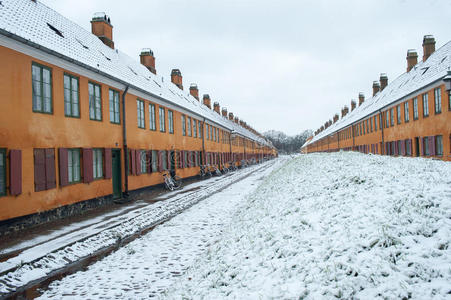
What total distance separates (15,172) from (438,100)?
22596mm

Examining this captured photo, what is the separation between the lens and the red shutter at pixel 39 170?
955 centimetres

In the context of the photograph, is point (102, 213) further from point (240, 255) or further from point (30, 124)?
point (240, 255)

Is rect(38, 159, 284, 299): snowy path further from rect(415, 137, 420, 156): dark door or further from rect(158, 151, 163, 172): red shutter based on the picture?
rect(415, 137, 420, 156): dark door

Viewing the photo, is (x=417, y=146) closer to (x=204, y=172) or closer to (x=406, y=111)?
(x=406, y=111)

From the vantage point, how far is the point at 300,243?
15.0 ft

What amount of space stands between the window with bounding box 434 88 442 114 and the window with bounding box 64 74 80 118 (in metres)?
20.5

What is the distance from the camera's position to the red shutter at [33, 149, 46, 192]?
31.3 ft

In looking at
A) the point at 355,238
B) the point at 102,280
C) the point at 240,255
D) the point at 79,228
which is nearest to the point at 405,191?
the point at 355,238

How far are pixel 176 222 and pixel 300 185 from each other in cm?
398

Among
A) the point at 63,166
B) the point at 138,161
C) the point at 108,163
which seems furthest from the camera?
the point at 138,161

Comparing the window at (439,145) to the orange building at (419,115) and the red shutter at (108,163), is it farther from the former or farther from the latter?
the red shutter at (108,163)

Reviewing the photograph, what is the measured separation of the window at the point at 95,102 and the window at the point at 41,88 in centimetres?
228

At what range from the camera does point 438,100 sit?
19578 millimetres

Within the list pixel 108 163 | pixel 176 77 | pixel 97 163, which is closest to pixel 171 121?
pixel 108 163
